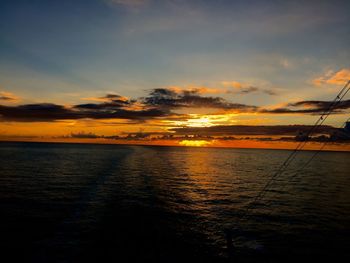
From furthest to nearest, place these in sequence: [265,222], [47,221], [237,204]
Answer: [237,204]
[265,222]
[47,221]

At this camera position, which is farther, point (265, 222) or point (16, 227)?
point (265, 222)

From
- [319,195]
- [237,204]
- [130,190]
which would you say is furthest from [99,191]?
[319,195]

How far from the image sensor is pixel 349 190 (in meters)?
61.5

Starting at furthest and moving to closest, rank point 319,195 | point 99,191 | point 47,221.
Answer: point 319,195, point 99,191, point 47,221

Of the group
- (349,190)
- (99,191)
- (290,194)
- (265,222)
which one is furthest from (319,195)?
(99,191)

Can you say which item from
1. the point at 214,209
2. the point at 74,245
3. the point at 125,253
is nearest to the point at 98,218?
the point at 74,245

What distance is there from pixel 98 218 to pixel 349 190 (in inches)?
2314

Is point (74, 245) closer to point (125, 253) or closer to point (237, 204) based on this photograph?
point (125, 253)

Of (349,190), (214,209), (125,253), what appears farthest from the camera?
(349,190)

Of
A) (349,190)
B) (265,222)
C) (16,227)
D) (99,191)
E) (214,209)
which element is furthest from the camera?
(349,190)

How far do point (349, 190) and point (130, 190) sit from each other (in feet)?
169

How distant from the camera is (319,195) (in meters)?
54.4

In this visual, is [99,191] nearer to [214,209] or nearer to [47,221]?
[47,221]

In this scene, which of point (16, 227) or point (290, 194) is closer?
point (16, 227)
